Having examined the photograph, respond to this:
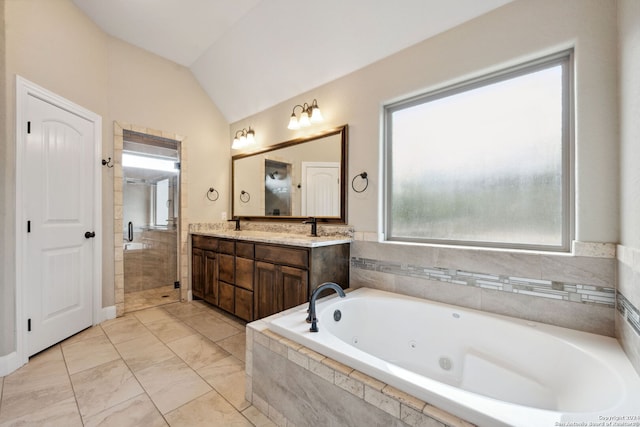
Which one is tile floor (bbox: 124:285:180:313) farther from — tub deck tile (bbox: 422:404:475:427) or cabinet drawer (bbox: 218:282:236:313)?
tub deck tile (bbox: 422:404:475:427)

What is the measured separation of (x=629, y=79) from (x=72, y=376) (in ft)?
11.9

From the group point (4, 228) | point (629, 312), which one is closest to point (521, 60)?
point (629, 312)

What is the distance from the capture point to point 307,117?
275 centimetres

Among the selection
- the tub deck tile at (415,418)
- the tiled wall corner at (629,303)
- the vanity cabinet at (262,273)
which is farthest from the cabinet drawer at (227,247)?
the tiled wall corner at (629,303)

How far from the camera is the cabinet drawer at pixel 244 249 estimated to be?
261 centimetres

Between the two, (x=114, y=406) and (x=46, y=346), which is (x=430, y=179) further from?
(x=46, y=346)

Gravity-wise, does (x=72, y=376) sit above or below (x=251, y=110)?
below

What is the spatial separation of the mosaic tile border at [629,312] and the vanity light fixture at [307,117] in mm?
2410

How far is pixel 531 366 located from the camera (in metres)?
1.44

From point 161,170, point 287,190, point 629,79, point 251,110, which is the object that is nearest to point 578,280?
point 629,79

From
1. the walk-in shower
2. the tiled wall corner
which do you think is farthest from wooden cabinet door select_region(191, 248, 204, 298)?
the tiled wall corner

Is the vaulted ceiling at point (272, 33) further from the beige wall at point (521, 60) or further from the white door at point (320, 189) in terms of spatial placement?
the white door at point (320, 189)

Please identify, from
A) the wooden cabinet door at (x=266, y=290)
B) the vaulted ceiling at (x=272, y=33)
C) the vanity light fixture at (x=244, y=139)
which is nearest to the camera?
the vaulted ceiling at (x=272, y=33)

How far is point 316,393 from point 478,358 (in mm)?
1020
